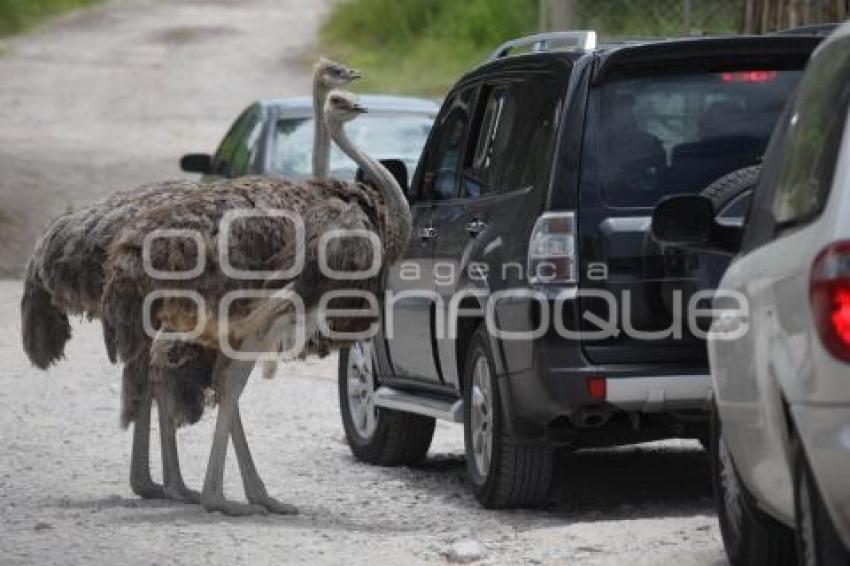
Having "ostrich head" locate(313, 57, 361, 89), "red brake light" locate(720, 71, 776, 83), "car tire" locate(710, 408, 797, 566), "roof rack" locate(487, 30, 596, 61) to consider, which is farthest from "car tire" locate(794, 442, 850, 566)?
"ostrich head" locate(313, 57, 361, 89)

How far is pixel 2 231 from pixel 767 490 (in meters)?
18.2

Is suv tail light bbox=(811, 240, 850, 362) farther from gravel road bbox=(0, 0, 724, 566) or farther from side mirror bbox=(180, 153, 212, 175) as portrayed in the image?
side mirror bbox=(180, 153, 212, 175)

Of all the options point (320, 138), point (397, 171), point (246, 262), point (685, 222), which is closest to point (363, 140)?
point (320, 138)

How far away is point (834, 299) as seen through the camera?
5.83 m

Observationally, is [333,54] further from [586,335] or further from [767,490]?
[767,490]

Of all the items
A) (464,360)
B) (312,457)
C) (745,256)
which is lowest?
(312,457)

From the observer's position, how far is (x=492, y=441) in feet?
32.7

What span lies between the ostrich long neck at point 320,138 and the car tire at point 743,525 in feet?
14.7

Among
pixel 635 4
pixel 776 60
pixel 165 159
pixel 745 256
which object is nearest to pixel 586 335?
pixel 776 60

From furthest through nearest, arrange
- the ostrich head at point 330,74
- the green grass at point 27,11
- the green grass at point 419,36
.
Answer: the green grass at point 27,11 < the green grass at point 419,36 < the ostrich head at point 330,74

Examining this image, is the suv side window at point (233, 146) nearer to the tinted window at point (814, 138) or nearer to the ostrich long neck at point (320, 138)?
the ostrich long neck at point (320, 138)

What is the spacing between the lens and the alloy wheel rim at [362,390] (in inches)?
477

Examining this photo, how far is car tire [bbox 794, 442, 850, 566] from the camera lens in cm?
606

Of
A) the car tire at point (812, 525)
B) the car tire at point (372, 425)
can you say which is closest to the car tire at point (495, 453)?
the car tire at point (372, 425)
